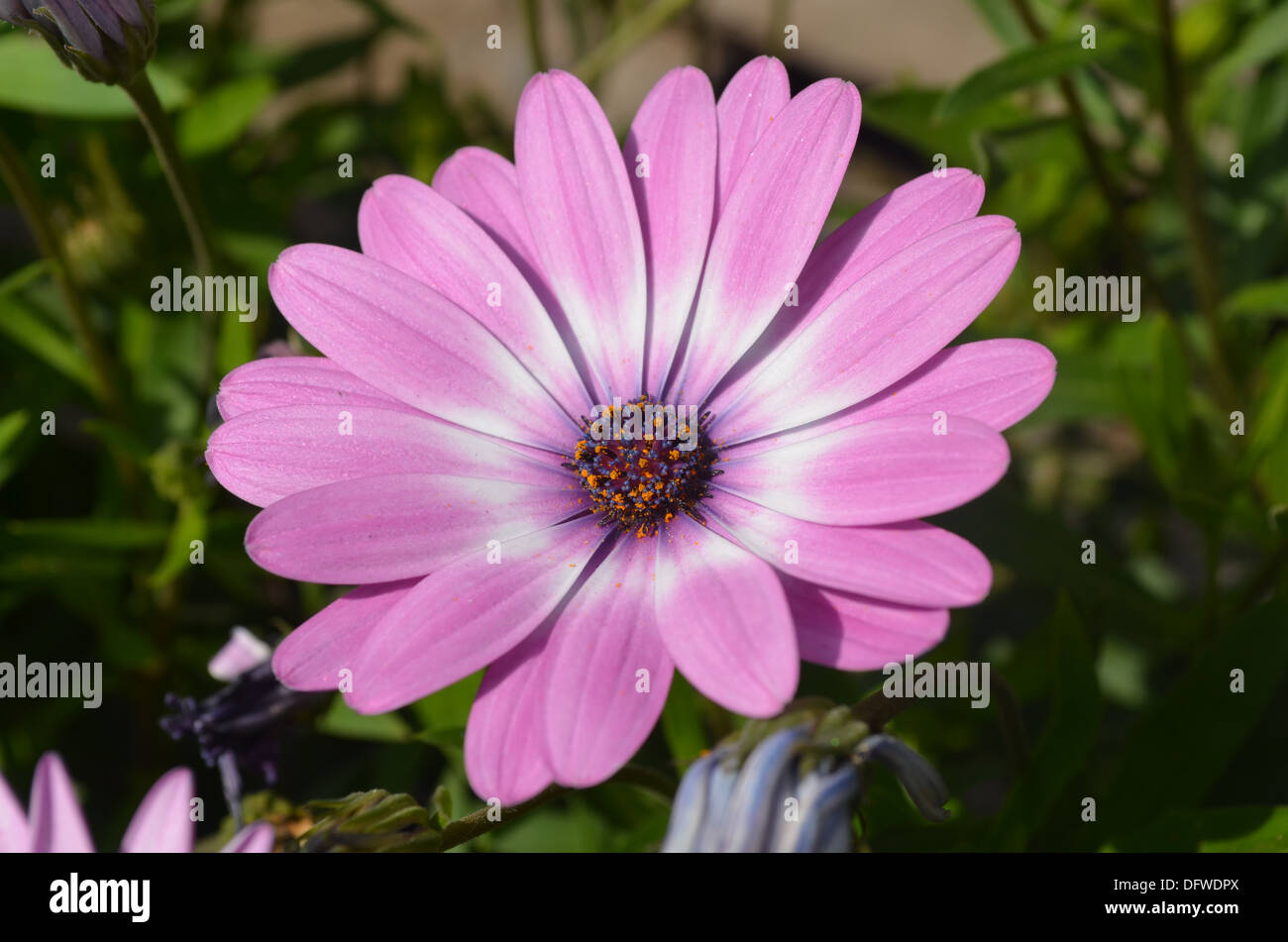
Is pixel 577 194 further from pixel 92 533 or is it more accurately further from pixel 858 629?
pixel 92 533

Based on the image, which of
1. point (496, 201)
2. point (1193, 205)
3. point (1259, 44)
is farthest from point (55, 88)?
point (1259, 44)

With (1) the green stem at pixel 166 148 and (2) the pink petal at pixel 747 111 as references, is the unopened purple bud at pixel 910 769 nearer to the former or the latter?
(2) the pink petal at pixel 747 111

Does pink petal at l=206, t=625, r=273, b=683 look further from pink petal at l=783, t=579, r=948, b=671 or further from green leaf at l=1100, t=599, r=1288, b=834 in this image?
green leaf at l=1100, t=599, r=1288, b=834

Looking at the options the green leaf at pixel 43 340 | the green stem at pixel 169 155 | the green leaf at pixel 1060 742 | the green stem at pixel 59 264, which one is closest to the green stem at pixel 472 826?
the green leaf at pixel 1060 742

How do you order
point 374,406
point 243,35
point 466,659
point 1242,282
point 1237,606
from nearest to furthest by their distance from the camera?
point 466,659 < point 374,406 < point 1237,606 < point 1242,282 < point 243,35
